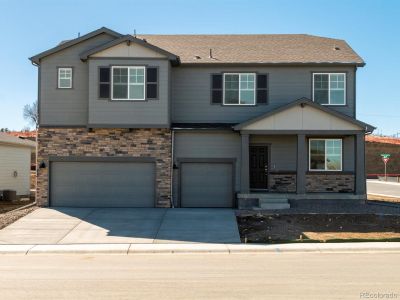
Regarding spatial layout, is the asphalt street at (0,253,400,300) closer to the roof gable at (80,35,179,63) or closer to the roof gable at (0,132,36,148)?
the roof gable at (80,35,179,63)

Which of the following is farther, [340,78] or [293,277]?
[340,78]

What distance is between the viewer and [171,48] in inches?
913

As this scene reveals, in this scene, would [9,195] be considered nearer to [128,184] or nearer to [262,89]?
[128,184]

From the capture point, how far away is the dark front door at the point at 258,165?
2195 cm

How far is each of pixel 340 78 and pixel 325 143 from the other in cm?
292

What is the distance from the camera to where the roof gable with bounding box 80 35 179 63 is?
20266mm

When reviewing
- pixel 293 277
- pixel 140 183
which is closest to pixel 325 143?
pixel 140 183

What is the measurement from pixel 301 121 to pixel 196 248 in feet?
29.2

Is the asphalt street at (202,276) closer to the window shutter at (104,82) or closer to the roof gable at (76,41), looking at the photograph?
the window shutter at (104,82)

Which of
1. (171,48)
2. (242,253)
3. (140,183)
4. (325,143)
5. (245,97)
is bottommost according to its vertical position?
(242,253)

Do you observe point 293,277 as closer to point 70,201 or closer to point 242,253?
point 242,253

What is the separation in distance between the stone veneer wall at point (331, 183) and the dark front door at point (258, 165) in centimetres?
197

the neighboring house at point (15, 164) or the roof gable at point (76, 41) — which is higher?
the roof gable at point (76, 41)

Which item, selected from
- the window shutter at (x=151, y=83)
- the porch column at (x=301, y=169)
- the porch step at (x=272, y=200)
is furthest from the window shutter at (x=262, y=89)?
the window shutter at (x=151, y=83)
